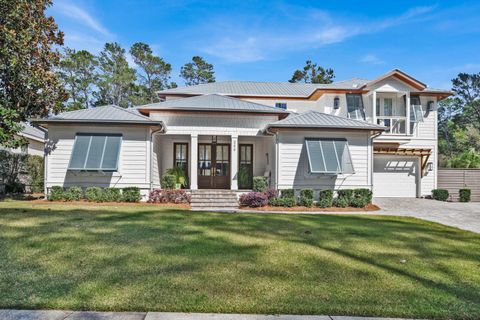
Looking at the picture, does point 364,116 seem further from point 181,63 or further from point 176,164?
point 181,63

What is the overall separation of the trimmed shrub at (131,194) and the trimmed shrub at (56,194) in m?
2.47

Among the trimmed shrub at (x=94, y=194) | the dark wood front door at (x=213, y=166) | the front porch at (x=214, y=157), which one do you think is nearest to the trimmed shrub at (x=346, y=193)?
the front porch at (x=214, y=157)

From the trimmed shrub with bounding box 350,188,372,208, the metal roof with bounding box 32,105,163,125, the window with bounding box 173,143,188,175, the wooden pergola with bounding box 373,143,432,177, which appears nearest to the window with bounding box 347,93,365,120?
the wooden pergola with bounding box 373,143,432,177

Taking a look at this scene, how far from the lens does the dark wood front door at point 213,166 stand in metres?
17.0

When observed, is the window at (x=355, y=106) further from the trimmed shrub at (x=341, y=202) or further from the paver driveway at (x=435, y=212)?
the trimmed shrub at (x=341, y=202)

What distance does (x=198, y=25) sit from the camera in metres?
17.7

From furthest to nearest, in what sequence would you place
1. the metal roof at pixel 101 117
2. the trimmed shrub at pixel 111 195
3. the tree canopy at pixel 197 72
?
1. the tree canopy at pixel 197 72
2. the metal roof at pixel 101 117
3. the trimmed shrub at pixel 111 195

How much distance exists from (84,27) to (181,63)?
2223 centimetres

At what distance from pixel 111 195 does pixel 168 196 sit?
231 cm

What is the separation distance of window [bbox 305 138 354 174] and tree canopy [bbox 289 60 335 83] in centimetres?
2613

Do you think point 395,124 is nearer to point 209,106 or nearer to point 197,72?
point 209,106

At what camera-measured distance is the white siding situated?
13914 mm

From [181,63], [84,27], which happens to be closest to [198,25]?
[84,27]

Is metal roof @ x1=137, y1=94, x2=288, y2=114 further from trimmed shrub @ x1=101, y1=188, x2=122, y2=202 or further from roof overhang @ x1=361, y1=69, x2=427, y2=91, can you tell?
roof overhang @ x1=361, y1=69, x2=427, y2=91
